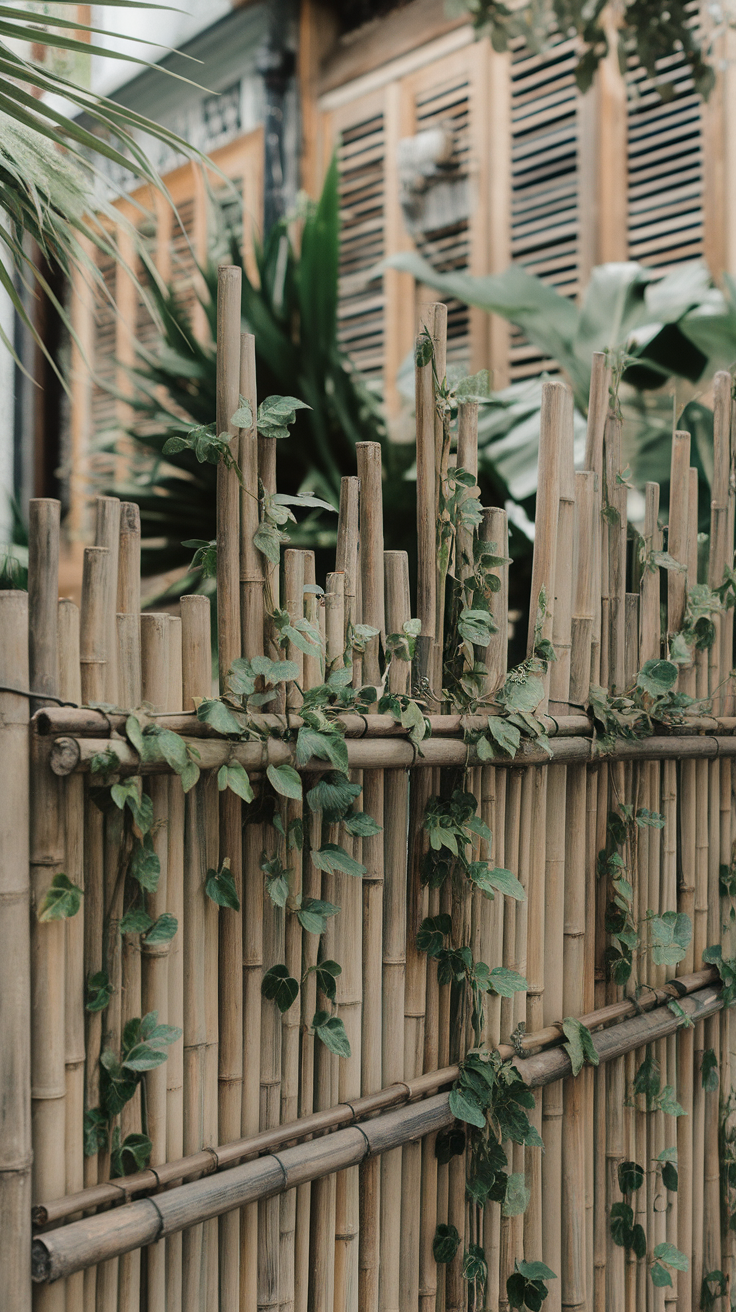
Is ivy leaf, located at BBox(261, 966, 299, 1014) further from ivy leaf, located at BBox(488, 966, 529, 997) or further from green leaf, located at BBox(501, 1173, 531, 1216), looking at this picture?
green leaf, located at BBox(501, 1173, 531, 1216)

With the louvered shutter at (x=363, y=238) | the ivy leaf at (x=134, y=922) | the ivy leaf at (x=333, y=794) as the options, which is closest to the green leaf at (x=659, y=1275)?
the ivy leaf at (x=333, y=794)

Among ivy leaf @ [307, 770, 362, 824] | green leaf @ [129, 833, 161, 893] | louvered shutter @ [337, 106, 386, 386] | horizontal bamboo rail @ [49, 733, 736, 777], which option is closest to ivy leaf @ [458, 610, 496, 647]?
horizontal bamboo rail @ [49, 733, 736, 777]

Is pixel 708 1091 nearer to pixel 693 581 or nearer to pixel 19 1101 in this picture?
pixel 693 581

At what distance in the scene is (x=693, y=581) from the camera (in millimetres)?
1698

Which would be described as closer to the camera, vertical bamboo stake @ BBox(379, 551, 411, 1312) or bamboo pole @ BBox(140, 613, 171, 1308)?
bamboo pole @ BBox(140, 613, 171, 1308)

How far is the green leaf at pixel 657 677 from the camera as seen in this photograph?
1.50 metres

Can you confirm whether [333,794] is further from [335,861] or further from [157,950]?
[157,950]

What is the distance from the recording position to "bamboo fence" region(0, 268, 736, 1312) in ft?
3.08

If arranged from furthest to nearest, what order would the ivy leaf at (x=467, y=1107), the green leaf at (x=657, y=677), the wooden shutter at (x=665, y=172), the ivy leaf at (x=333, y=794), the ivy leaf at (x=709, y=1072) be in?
the wooden shutter at (x=665, y=172) → the ivy leaf at (x=709, y=1072) → the green leaf at (x=657, y=677) → the ivy leaf at (x=467, y=1107) → the ivy leaf at (x=333, y=794)

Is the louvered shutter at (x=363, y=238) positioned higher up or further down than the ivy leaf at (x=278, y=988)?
higher up

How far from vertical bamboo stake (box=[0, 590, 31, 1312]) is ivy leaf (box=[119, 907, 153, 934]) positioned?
91 mm

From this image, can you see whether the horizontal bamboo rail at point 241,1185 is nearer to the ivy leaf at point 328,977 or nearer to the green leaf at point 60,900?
the ivy leaf at point 328,977

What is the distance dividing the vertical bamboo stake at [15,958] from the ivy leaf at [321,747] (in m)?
0.26

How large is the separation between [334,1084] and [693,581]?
951 mm
